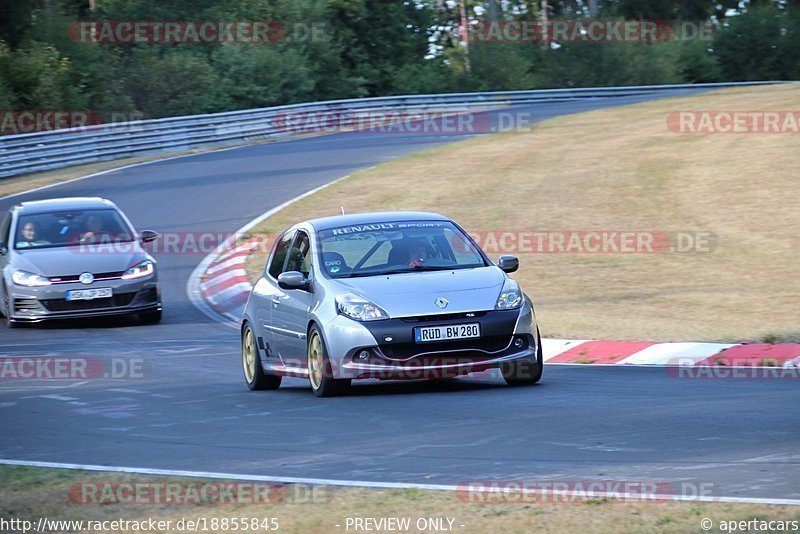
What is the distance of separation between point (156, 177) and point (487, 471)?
26.0 m

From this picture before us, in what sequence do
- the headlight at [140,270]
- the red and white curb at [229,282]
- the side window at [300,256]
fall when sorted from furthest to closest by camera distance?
1. the red and white curb at [229,282]
2. the headlight at [140,270]
3. the side window at [300,256]

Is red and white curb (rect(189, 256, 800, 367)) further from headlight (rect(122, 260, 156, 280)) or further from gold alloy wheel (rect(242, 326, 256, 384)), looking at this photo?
headlight (rect(122, 260, 156, 280))

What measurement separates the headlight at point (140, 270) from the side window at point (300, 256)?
19.8 ft

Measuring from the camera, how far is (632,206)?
22875mm

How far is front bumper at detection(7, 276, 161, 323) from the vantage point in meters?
17.2

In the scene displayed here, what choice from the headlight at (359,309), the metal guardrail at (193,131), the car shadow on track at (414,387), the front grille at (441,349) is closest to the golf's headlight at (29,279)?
the car shadow on track at (414,387)

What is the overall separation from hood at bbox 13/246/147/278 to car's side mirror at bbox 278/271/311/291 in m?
6.84

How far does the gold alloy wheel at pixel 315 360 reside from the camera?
422 inches

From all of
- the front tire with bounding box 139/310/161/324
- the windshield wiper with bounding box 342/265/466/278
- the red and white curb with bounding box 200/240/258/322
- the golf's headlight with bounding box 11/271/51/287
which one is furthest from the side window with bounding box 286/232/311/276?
the golf's headlight with bounding box 11/271/51/287

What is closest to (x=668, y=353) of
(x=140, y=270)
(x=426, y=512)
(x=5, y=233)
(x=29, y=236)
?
(x=426, y=512)

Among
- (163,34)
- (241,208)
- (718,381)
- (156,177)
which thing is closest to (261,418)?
(718,381)

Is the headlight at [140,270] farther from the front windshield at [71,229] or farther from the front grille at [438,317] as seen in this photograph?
the front grille at [438,317]

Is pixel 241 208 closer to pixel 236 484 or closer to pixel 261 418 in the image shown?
pixel 261 418

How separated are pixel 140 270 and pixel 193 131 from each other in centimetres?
2235
